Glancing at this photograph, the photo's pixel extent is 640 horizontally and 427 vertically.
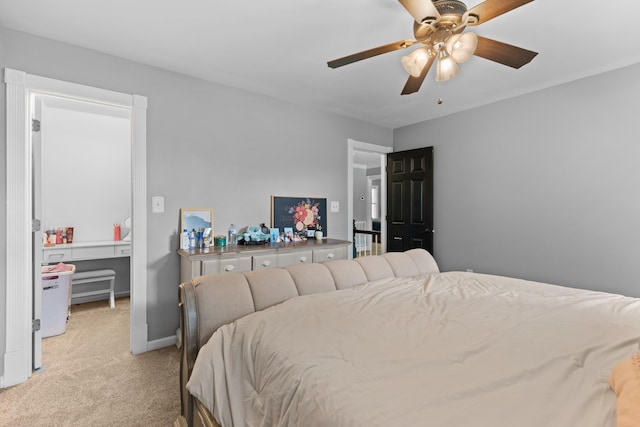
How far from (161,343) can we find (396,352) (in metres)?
2.58

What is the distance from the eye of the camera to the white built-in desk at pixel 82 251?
364cm

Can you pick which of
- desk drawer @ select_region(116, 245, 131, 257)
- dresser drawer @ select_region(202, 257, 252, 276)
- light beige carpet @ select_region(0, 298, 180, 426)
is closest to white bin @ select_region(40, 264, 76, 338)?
light beige carpet @ select_region(0, 298, 180, 426)

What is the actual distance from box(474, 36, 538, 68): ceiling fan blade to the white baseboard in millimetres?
3328

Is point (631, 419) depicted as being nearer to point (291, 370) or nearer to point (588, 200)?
point (291, 370)

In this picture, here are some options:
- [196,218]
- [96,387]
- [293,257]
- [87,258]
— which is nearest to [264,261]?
[293,257]

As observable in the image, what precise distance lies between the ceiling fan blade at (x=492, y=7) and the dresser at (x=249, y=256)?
2305 mm

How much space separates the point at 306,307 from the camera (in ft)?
4.76

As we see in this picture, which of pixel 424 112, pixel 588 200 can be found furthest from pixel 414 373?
pixel 424 112

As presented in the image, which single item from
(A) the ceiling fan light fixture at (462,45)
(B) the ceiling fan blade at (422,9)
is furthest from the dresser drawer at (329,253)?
(B) the ceiling fan blade at (422,9)

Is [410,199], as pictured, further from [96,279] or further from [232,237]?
[96,279]

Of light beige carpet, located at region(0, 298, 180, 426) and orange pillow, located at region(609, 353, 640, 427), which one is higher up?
orange pillow, located at region(609, 353, 640, 427)

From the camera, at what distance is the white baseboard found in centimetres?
277

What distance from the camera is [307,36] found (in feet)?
7.69

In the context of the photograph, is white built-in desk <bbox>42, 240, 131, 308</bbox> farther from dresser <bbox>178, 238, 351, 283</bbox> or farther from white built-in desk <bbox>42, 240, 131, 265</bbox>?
dresser <bbox>178, 238, 351, 283</bbox>
